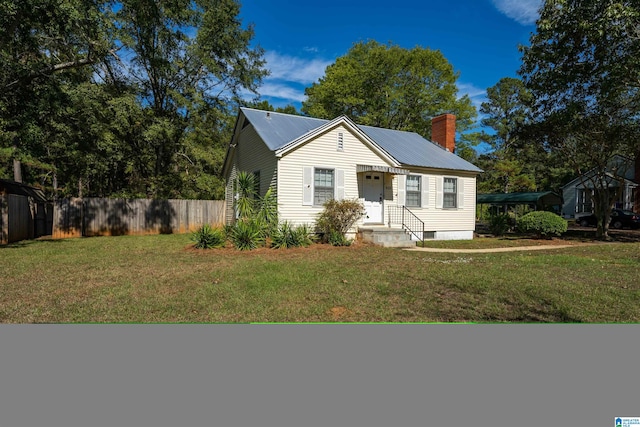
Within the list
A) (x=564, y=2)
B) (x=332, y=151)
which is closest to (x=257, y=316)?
(x=332, y=151)

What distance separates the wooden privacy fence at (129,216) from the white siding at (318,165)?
9830 millimetres

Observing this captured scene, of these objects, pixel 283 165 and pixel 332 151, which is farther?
pixel 332 151

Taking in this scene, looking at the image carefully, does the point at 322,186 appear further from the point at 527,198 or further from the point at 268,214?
the point at 527,198

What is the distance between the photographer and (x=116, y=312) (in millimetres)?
4812

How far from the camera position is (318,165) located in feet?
43.5

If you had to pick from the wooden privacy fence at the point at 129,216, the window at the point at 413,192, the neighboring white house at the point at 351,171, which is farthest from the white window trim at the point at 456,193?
the wooden privacy fence at the point at 129,216

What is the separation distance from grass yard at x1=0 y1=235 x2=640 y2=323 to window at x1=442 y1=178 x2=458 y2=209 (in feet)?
21.3

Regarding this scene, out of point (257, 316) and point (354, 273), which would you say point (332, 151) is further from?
point (257, 316)

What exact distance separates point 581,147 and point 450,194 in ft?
25.8

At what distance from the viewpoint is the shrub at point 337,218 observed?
1256 cm

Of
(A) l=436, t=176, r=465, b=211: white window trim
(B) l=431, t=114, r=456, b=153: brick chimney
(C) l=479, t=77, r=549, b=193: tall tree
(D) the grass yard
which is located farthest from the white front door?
(C) l=479, t=77, r=549, b=193: tall tree

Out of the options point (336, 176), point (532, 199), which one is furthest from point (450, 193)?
point (532, 199)

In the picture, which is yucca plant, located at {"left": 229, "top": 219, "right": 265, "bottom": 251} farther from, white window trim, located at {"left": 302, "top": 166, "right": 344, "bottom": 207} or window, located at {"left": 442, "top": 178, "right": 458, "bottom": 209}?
window, located at {"left": 442, "top": 178, "right": 458, "bottom": 209}

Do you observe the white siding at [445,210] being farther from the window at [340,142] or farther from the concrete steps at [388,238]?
the window at [340,142]
